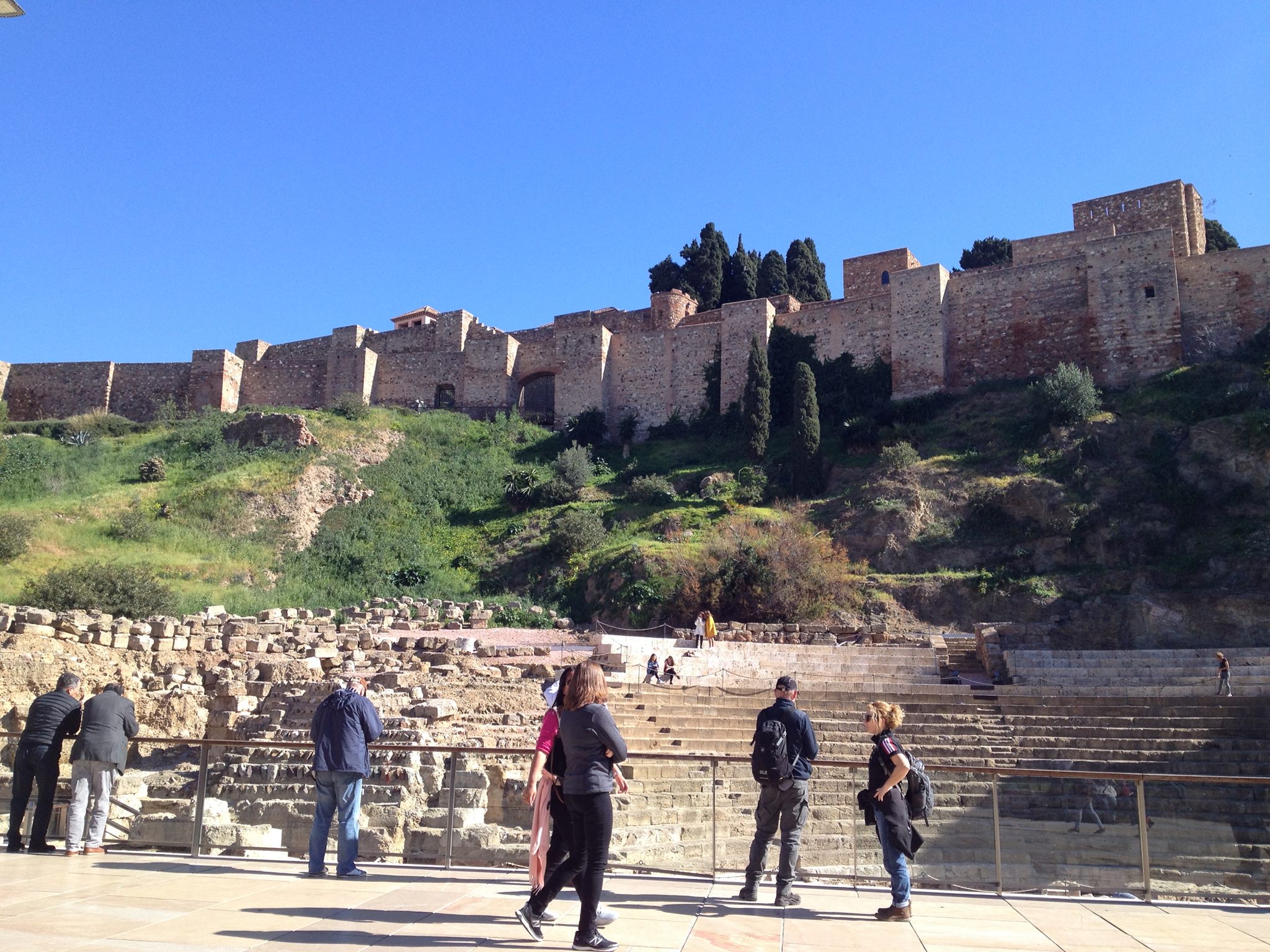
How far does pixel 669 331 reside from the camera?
41.2 meters

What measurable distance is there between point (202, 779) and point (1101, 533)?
22.7m

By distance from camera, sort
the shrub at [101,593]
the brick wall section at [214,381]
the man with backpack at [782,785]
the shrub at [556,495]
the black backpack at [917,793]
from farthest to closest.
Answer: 1. the brick wall section at [214,381]
2. the shrub at [556,495]
3. the shrub at [101,593]
4. the man with backpack at [782,785]
5. the black backpack at [917,793]

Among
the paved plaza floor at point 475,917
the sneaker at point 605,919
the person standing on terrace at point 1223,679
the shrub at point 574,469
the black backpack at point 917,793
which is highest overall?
the shrub at point 574,469

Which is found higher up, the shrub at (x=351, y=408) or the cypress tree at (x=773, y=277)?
the cypress tree at (x=773, y=277)

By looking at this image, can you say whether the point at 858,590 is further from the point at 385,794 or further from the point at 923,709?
the point at 385,794

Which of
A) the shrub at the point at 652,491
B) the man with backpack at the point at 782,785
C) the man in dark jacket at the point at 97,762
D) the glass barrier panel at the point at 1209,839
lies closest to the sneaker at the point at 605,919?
the man with backpack at the point at 782,785

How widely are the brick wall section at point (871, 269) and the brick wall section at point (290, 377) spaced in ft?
72.8

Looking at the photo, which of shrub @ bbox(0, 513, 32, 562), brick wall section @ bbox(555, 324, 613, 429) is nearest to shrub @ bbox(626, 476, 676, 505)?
brick wall section @ bbox(555, 324, 613, 429)

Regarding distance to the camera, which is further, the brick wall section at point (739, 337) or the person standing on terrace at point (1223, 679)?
the brick wall section at point (739, 337)

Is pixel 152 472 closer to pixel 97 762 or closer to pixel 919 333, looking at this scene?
pixel 919 333

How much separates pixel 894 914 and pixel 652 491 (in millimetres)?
26651

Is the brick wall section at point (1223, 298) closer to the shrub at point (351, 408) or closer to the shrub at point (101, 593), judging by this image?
the shrub at point (351, 408)

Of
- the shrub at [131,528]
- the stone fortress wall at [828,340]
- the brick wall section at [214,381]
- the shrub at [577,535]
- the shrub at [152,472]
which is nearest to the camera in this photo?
→ the shrub at [577,535]

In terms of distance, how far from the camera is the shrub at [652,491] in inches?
1276
